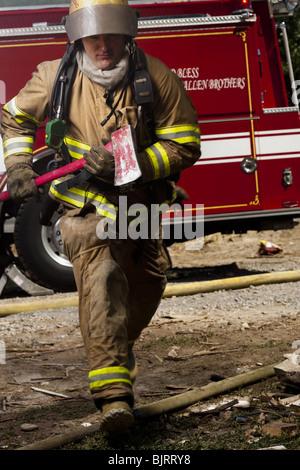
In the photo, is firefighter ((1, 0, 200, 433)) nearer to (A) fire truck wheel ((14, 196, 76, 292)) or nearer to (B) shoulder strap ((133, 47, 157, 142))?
(B) shoulder strap ((133, 47, 157, 142))

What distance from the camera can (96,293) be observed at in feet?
12.0

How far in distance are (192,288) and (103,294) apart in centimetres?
364

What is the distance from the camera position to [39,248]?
25.6 ft

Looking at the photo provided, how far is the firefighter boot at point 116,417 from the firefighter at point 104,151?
149 millimetres

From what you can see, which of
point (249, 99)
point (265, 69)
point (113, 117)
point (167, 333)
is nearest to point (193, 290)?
point (167, 333)

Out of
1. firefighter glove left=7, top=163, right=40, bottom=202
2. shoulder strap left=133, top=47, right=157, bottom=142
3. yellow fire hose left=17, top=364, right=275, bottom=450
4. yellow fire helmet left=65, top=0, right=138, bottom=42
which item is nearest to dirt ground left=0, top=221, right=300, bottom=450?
yellow fire hose left=17, top=364, right=275, bottom=450

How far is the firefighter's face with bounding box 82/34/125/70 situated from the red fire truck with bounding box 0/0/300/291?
398 cm

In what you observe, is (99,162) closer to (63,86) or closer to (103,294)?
(63,86)

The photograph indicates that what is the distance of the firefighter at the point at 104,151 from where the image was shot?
12.0 ft

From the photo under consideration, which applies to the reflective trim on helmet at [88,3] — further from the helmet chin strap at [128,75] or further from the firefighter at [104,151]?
the helmet chin strap at [128,75]

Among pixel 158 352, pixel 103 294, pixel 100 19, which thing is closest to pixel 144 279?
pixel 103 294

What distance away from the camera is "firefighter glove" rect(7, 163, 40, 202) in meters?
3.95
